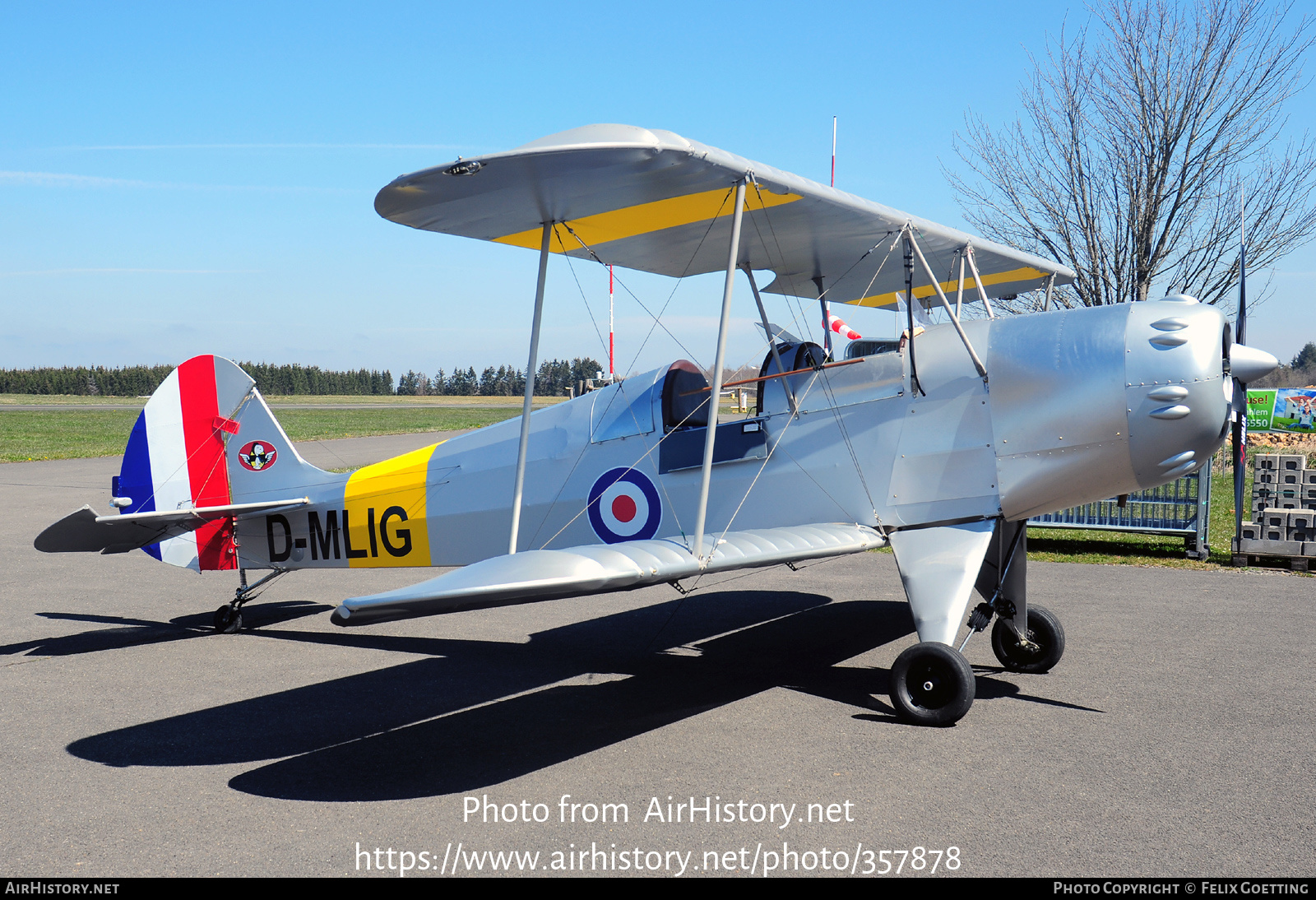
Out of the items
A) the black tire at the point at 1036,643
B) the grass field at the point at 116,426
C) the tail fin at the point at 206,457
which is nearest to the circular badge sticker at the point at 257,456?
the tail fin at the point at 206,457

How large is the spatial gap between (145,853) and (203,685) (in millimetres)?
2638

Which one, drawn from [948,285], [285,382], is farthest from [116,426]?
[285,382]

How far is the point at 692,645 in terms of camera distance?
7.27 meters

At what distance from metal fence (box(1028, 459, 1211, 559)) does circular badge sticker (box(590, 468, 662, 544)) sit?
6.78m

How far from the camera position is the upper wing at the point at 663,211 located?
14.8 feet

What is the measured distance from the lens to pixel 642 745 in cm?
491

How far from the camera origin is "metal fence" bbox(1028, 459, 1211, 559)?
10.8 m

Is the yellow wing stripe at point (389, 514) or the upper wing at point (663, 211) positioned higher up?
the upper wing at point (663, 211)

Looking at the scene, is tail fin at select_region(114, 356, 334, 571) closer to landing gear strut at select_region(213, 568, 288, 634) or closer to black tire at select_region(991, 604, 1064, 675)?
landing gear strut at select_region(213, 568, 288, 634)

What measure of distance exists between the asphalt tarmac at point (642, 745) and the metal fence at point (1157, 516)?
95.3 inches

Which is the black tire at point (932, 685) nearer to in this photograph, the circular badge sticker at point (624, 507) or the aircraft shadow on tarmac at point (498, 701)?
the aircraft shadow on tarmac at point (498, 701)

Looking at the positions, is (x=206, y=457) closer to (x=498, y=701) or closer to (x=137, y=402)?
(x=498, y=701)

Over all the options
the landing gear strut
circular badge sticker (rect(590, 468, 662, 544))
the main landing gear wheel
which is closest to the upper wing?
circular badge sticker (rect(590, 468, 662, 544))

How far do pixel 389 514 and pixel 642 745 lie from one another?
3.12 m
